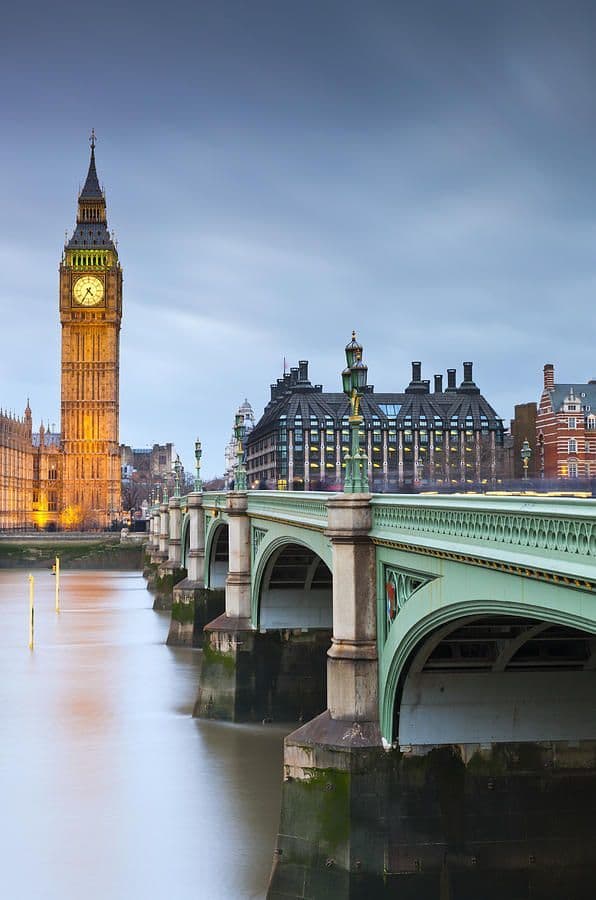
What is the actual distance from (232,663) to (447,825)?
1959 cm

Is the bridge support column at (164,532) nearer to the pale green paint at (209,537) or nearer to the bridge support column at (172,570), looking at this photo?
the bridge support column at (172,570)

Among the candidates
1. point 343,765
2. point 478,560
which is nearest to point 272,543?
point 343,765

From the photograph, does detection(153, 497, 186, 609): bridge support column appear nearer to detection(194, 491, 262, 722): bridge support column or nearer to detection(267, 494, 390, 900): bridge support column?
detection(194, 491, 262, 722): bridge support column

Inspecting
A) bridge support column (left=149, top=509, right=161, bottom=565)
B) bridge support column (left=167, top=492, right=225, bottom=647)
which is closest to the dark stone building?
bridge support column (left=149, top=509, right=161, bottom=565)

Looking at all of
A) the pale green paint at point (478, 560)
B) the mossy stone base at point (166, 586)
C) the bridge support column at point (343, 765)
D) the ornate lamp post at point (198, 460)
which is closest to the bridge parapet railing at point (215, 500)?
the ornate lamp post at point (198, 460)

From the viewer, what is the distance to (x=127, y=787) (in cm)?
3197

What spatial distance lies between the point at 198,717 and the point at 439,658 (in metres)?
20.7

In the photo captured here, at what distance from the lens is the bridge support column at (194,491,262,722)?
39.5 metres

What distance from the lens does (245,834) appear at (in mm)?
27562

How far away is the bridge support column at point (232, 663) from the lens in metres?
39.5

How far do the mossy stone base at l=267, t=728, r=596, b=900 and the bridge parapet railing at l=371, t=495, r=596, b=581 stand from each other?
417cm

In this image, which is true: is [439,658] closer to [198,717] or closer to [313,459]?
[198,717]

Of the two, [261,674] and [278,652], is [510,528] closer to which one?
[261,674]

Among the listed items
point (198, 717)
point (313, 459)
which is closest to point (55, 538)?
point (313, 459)
